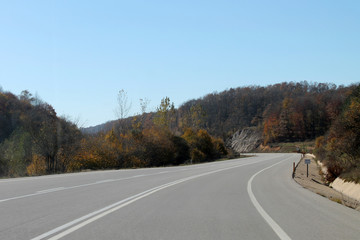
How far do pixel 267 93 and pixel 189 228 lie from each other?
194 m

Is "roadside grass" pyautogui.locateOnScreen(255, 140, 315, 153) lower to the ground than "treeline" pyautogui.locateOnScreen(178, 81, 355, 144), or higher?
lower

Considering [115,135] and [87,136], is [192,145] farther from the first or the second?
[87,136]

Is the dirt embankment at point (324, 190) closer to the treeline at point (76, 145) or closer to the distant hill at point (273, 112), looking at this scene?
the treeline at point (76, 145)

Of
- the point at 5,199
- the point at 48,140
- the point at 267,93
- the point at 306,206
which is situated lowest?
the point at 306,206

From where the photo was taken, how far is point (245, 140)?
527 ft

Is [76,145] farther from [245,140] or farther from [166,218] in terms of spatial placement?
[245,140]

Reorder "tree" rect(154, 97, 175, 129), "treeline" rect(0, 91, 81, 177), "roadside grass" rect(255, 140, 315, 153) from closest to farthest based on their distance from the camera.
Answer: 1. "treeline" rect(0, 91, 81, 177)
2. "tree" rect(154, 97, 175, 129)
3. "roadside grass" rect(255, 140, 315, 153)

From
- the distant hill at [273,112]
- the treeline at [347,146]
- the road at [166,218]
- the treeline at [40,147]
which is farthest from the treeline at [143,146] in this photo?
the road at [166,218]

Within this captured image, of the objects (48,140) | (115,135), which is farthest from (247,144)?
(48,140)

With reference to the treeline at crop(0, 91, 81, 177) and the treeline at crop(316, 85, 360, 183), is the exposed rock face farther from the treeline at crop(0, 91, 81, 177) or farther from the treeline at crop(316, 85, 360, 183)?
the treeline at crop(0, 91, 81, 177)

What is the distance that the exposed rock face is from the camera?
154 metres

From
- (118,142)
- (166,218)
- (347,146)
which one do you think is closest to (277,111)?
(118,142)

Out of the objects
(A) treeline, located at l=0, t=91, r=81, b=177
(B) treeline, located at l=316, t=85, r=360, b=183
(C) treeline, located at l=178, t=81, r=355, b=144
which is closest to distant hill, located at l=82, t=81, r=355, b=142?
(C) treeline, located at l=178, t=81, r=355, b=144

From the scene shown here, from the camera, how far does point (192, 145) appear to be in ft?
239
